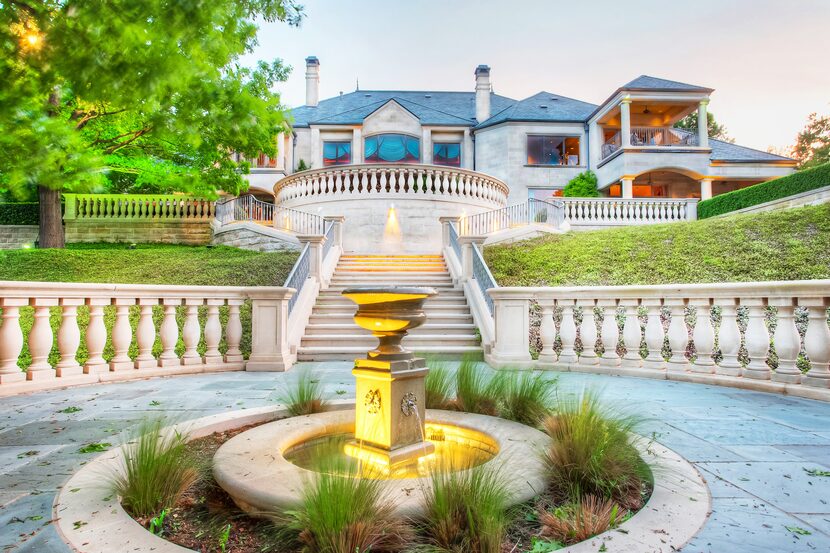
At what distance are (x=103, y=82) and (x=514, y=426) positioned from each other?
4.62m

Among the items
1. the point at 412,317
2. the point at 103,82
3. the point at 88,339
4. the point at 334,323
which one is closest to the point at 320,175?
the point at 334,323

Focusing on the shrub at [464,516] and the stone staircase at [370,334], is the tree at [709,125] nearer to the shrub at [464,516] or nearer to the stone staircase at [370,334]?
the stone staircase at [370,334]

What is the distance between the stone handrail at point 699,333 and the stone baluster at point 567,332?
17 mm

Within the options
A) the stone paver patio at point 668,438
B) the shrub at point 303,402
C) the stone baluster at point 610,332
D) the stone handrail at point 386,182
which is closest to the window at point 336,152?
the stone handrail at point 386,182

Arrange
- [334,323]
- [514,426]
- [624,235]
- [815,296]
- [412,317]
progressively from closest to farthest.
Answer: [412,317] → [514,426] → [815,296] → [334,323] → [624,235]

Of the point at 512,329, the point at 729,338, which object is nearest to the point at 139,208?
the point at 512,329

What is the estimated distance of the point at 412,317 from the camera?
304 cm

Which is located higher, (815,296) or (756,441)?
(815,296)

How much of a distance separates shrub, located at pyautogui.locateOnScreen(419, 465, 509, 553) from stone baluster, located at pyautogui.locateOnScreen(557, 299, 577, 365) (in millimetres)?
5529

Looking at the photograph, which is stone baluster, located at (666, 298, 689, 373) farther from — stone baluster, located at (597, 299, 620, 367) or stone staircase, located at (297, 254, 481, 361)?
stone staircase, located at (297, 254, 481, 361)

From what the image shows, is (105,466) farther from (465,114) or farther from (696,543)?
(465,114)

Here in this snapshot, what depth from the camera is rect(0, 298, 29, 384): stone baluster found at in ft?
17.8

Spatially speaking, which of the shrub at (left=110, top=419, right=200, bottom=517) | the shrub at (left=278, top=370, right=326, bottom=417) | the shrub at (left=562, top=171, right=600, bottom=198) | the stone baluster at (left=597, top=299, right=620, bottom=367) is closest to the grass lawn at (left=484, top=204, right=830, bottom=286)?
the stone baluster at (left=597, top=299, right=620, bottom=367)

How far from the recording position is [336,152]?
28219mm
